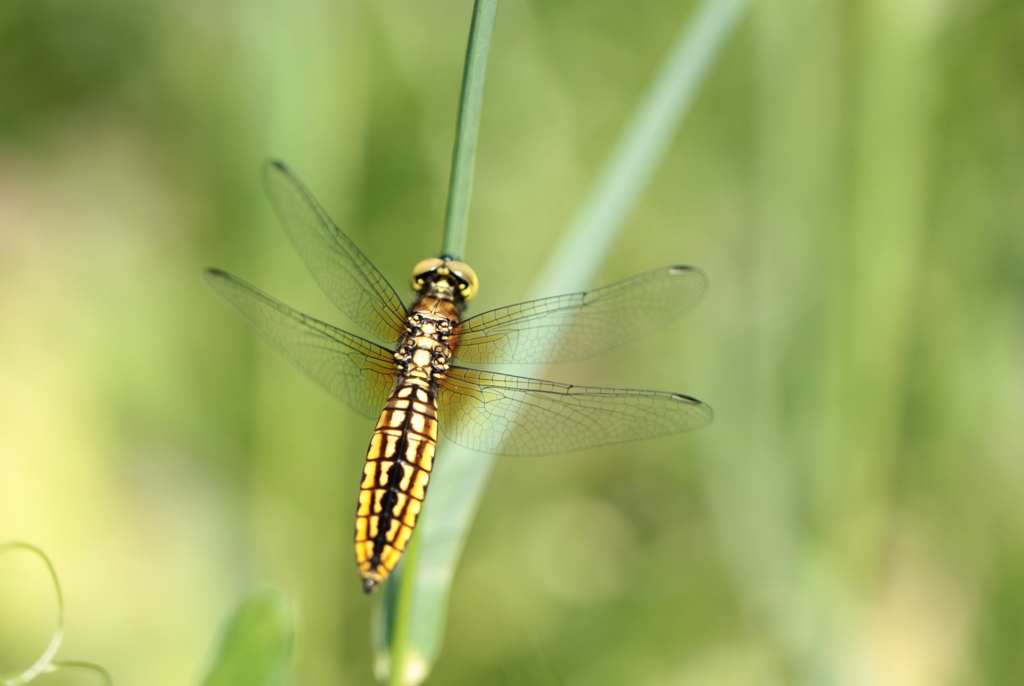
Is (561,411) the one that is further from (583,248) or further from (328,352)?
(328,352)

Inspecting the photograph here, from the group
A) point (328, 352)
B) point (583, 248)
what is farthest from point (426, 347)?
point (583, 248)

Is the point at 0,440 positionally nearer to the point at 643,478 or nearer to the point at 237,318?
the point at 237,318

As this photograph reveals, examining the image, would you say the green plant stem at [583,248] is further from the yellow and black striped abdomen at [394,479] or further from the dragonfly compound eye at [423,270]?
the dragonfly compound eye at [423,270]

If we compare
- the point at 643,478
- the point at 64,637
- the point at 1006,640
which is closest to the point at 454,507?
the point at 643,478

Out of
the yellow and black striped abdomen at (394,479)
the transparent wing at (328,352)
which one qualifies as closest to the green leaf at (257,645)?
the yellow and black striped abdomen at (394,479)

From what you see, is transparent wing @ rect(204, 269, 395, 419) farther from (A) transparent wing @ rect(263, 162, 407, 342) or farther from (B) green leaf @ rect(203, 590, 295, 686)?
(B) green leaf @ rect(203, 590, 295, 686)
